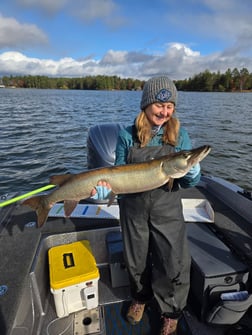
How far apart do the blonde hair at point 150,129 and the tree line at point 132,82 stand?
91794 mm

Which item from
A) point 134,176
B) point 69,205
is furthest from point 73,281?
point 134,176

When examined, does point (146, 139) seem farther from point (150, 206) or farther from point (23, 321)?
point (23, 321)

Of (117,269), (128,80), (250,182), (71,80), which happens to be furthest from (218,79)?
(117,269)

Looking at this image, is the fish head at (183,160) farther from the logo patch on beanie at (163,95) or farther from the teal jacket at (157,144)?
the logo patch on beanie at (163,95)

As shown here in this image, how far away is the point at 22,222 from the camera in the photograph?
11.3 ft

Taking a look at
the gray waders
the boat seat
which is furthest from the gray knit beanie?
the boat seat

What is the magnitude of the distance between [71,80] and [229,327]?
127 meters

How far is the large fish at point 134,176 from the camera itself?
212cm

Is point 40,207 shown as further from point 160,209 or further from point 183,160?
point 183,160

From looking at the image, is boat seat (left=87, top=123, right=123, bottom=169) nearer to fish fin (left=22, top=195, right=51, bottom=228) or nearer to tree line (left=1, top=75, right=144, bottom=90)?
fish fin (left=22, top=195, right=51, bottom=228)

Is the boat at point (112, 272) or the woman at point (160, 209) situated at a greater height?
the woman at point (160, 209)

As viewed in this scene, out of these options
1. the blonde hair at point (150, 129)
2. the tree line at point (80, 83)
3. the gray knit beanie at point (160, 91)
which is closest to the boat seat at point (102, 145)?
the blonde hair at point (150, 129)

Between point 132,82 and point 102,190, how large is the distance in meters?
114

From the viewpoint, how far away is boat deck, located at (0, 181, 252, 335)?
7.71ft
